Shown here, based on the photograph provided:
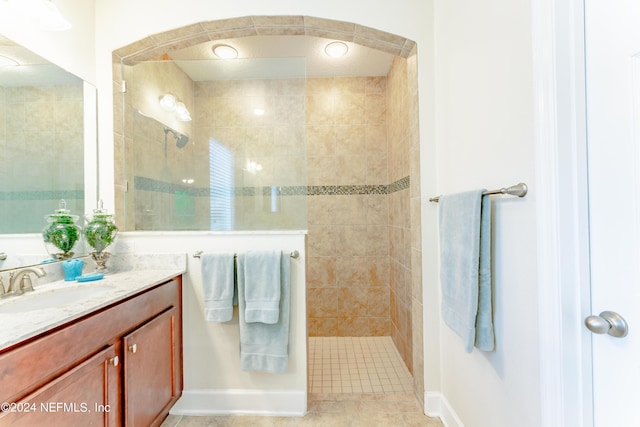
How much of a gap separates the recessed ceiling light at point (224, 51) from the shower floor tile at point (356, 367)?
2700 mm

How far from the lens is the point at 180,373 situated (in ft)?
5.40

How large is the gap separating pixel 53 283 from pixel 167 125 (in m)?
1.23

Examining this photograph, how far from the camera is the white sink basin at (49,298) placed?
111 cm

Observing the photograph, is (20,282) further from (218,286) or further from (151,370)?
(218,286)

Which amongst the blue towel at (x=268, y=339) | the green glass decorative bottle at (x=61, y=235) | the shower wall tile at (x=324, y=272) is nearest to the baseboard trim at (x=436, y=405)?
the blue towel at (x=268, y=339)

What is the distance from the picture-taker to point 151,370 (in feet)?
4.48

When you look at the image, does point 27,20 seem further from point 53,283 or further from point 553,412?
point 553,412

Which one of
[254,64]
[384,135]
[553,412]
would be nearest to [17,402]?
[553,412]

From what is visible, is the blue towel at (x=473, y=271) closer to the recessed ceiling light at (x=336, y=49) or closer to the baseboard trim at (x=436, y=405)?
the baseboard trim at (x=436, y=405)

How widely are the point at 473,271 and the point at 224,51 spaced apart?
8.09 feet

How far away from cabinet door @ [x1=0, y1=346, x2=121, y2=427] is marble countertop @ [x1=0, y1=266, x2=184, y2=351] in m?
0.18

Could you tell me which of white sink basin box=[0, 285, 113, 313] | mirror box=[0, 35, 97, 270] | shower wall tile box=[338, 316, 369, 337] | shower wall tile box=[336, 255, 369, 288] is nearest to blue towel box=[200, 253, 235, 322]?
white sink basin box=[0, 285, 113, 313]

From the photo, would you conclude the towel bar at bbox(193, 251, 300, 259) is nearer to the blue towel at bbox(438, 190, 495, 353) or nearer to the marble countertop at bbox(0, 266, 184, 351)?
the marble countertop at bbox(0, 266, 184, 351)

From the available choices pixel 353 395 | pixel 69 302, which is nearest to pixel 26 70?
pixel 69 302
